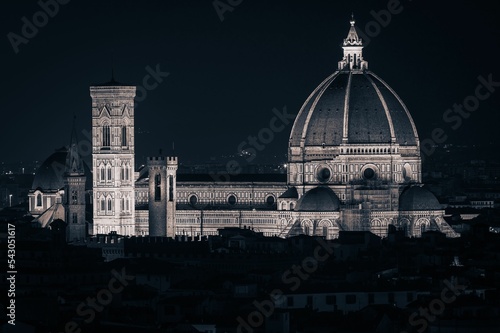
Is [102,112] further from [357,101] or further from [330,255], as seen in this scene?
[330,255]

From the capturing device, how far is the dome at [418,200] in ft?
564

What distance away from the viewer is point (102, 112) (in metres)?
176

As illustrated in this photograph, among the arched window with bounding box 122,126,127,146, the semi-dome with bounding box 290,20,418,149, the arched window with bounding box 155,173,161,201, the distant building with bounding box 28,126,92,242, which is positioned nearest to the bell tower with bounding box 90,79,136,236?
the arched window with bounding box 122,126,127,146

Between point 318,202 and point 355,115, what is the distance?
7.33 meters

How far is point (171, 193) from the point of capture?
17438cm

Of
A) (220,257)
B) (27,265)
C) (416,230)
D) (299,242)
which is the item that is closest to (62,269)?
(27,265)

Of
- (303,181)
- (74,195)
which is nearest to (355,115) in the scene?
(303,181)

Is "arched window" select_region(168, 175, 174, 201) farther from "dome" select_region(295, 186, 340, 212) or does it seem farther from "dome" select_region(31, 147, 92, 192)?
"dome" select_region(31, 147, 92, 192)

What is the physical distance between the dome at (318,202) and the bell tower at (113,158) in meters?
10.9

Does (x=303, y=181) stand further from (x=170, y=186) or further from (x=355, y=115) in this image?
(x=170, y=186)

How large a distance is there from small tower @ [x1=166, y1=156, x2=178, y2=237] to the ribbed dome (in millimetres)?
7871

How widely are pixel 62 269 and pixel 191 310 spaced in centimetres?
2313

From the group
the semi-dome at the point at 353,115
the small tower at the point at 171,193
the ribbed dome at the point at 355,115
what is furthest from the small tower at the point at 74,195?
the ribbed dome at the point at 355,115

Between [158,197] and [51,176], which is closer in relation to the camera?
[158,197]
